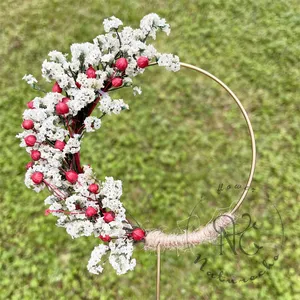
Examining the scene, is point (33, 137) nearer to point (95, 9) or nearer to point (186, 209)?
point (186, 209)

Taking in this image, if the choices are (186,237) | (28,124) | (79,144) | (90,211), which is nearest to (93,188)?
(90,211)

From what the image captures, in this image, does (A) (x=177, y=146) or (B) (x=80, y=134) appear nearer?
(B) (x=80, y=134)

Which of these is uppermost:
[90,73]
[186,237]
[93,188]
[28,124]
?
[90,73]

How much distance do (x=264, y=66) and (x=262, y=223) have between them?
68.3 inches

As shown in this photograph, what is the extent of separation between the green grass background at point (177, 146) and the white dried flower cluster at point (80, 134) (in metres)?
1.08

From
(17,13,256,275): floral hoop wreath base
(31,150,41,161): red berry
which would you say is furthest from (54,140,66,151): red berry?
(31,150,41,161): red berry

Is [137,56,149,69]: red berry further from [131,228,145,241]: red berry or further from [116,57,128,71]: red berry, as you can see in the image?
[131,228,145,241]: red berry

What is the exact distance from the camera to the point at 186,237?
2268 millimetres

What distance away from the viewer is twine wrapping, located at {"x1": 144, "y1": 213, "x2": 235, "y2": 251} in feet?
7.36

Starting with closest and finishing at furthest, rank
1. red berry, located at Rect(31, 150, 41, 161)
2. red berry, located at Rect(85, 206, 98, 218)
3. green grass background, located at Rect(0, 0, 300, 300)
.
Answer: red berry, located at Rect(85, 206, 98, 218) → red berry, located at Rect(31, 150, 41, 161) → green grass background, located at Rect(0, 0, 300, 300)

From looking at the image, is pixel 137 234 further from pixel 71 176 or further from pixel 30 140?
pixel 30 140

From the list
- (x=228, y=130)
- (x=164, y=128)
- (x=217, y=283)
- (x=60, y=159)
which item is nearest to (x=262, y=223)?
(x=217, y=283)

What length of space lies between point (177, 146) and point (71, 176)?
6.18 feet

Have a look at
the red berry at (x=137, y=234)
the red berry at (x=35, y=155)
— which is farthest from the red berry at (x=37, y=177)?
the red berry at (x=137, y=234)
